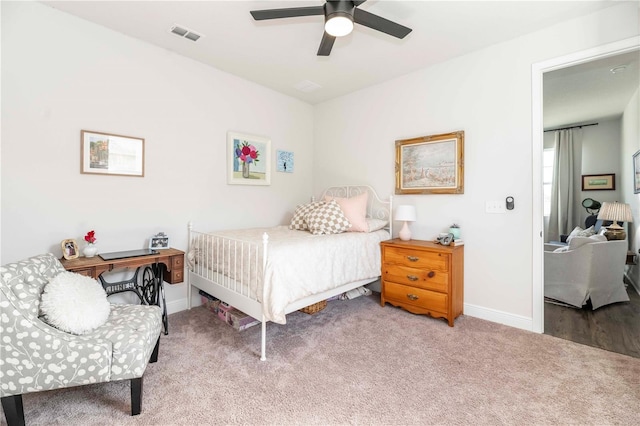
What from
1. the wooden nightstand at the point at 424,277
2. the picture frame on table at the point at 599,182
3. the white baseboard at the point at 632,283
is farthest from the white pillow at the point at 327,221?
the picture frame on table at the point at 599,182

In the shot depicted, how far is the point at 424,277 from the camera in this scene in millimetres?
2840

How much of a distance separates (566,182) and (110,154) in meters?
7.34

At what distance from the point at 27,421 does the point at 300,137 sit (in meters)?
3.74

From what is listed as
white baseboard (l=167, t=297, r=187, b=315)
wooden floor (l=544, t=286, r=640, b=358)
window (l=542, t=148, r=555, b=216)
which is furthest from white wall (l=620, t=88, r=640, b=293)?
white baseboard (l=167, t=297, r=187, b=315)

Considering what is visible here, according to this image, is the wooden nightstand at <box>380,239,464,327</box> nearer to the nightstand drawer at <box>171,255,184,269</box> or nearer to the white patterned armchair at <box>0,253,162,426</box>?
the nightstand drawer at <box>171,255,184,269</box>

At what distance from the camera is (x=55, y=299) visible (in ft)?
4.75

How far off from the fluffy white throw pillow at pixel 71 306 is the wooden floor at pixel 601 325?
11.2ft

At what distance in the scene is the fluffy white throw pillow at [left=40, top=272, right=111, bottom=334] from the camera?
143 centimetres

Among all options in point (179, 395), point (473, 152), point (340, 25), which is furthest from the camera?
point (473, 152)

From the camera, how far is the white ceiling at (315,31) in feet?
7.33

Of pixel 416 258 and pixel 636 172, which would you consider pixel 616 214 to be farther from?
pixel 416 258

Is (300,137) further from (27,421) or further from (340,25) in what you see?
(27,421)

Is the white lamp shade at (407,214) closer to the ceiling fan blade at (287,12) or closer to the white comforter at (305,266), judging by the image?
the white comforter at (305,266)

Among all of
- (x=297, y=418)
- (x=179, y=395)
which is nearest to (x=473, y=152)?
(x=297, y=418)
